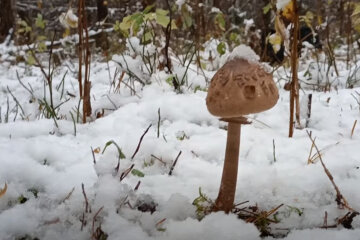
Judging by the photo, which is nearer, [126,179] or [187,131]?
[126,179]

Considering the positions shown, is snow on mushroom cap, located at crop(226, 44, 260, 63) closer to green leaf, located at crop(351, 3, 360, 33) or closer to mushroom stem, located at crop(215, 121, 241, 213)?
mushroom stem, located at crop(215, 121, 241, 213)

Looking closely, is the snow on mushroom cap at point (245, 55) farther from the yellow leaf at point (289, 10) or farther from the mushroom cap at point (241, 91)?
the yellow leaf at point (289, 10)

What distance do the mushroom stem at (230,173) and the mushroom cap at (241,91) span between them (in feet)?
0.51

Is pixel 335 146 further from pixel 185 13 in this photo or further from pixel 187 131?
pixel 185 13

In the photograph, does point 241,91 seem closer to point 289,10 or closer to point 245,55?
point 245,55

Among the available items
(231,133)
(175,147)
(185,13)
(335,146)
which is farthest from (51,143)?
(185,13)

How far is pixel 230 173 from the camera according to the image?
1313 millimetres

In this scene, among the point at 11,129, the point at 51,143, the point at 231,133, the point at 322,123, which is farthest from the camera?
the point at 322,123

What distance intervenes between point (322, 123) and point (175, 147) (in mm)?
947

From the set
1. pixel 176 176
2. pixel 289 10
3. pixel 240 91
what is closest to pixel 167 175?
pixel 176 176

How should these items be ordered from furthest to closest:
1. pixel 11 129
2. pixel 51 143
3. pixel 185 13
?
pixel 185 13 < pixel 11 129 < pixel 51 143

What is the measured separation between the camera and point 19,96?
3.76m

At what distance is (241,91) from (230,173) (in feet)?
1.06

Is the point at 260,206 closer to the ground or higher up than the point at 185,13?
closer to the ground
